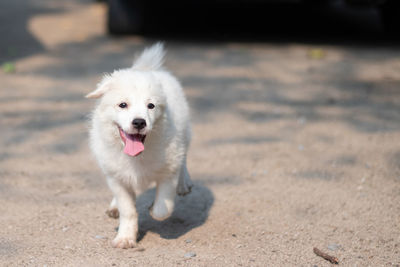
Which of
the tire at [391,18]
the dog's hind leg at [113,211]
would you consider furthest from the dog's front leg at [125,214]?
the tire at [391,18]

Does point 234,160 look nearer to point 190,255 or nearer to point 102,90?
point 190,255

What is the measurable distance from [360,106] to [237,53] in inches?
112

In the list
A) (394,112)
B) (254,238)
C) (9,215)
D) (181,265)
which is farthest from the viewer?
(394,112)

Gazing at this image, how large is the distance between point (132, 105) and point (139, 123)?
185 mm

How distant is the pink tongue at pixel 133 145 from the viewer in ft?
10.0

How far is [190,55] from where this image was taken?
8.34 metres

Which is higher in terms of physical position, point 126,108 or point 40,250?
point 126,108

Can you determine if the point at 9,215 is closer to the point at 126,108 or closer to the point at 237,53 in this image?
the point at 126,108

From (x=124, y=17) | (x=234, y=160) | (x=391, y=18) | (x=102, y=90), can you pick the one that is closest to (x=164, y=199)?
(x=102, y=90)

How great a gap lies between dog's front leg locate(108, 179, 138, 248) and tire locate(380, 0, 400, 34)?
744cm

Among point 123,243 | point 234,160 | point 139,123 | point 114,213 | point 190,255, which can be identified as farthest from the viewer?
point 234,160

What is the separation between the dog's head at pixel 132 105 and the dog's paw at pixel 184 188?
0.82 meters

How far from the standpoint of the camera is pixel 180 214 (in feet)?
12.9

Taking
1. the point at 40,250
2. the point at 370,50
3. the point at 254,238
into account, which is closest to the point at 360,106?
the point at 370,50
